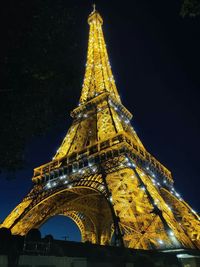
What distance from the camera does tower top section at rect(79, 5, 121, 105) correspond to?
3928 cm

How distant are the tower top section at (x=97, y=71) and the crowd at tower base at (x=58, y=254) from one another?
2786 centimetres

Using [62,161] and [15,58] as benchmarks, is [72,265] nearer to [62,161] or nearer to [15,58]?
[15,58]

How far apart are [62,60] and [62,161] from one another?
Answer: 20.1 metres

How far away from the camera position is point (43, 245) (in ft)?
27.2

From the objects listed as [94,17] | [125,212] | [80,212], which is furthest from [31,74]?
[94,17]

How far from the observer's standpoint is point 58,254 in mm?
8375

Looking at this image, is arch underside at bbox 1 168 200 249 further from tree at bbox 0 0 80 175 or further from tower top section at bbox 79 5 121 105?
tower top section at bbox 79 5 121 105

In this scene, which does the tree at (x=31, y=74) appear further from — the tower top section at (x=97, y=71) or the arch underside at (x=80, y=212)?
the tower top section at (x=97, y=71)

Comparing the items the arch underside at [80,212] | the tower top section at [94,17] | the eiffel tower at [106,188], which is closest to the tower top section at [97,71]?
the eiffel tower at [106,188]

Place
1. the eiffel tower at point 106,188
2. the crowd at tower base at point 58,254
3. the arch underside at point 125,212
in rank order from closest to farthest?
the crowd at tower base at point 58,254 → the arch underside at point 125,212 → the eiffel tower at point 106,188

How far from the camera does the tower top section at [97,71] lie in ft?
129

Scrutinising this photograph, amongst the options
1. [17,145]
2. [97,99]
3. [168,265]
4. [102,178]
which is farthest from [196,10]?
[97,99]

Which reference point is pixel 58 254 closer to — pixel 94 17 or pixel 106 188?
pixel 106 188

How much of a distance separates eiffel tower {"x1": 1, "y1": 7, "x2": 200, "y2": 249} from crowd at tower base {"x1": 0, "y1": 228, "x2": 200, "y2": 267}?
415cm
